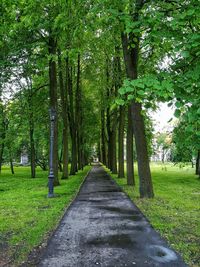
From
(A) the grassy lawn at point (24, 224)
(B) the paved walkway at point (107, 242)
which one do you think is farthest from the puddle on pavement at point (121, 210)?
(A) the grassy lawn at point (24, 224)

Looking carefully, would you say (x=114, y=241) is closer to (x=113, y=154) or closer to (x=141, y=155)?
(x=141, y=155)

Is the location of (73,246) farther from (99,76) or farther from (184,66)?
(99,76)

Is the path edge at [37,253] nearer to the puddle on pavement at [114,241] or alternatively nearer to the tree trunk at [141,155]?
the puddle on pavement at [114,241]

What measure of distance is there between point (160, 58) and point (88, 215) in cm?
948

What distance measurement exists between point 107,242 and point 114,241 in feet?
0.48

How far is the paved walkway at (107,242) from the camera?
16.6 ft

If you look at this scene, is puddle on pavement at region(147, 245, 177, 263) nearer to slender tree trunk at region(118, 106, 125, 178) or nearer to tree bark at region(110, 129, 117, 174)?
slender tree trunk at region(118, 106, 125, 178)

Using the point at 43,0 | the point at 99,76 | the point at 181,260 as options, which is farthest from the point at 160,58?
the point at 181,260

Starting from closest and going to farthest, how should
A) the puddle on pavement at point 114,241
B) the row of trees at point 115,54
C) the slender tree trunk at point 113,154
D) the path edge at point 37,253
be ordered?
the row of trees at point 115,54 → the path edge at point 37,253 → the puddle on pavement at point 114,241 → the slender tree trunk at point 113,154

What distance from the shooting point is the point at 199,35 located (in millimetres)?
4504

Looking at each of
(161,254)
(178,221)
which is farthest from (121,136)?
(161,254)

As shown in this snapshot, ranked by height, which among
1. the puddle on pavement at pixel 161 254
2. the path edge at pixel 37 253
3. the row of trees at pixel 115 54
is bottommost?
the puddle on pavement at pixel 161 254

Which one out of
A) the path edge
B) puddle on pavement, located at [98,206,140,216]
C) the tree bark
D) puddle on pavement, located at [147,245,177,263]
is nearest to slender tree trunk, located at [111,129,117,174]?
the tree bark

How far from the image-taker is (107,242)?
6.10m
